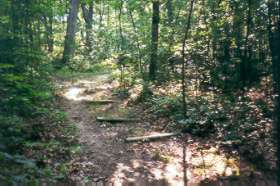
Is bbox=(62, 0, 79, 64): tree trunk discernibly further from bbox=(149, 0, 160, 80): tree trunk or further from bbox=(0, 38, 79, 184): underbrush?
bbox=(0, 38, 79, 184): underbrush

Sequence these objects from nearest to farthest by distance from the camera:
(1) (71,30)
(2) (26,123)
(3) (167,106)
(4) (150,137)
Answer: (2) (26,123) < (4) (150,137) < (3) (167,106) < (1) (71,30)

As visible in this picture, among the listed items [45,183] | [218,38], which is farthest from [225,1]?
[45,183]

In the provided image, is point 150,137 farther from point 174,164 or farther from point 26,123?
point 26,123

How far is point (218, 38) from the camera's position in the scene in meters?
11.8

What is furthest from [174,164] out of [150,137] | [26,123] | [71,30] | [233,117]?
[71,30]

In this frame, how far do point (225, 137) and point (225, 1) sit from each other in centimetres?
500

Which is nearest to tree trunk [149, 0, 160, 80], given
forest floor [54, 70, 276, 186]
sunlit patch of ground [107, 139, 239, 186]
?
forest floor [54, 70, 276, 186]

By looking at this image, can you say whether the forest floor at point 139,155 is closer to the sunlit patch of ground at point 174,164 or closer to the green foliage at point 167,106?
the sunlit patch of ground at point 174,164

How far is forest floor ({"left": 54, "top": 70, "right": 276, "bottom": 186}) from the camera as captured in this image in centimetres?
756

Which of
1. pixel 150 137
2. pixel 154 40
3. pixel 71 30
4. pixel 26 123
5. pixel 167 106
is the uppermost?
pixel 71 30

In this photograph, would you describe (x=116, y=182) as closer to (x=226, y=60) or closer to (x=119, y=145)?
(x=119, y=145)

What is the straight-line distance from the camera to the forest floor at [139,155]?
756 centimetres

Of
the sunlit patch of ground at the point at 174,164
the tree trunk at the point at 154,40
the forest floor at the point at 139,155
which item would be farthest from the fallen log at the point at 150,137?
the tree trunk at the point at 154,40

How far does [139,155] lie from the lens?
875 cm
